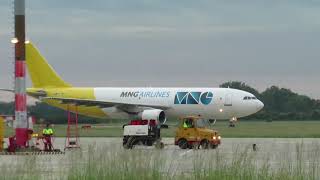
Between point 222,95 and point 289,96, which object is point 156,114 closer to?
point 222,95

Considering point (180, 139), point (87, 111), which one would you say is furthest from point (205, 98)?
point (180, 139)

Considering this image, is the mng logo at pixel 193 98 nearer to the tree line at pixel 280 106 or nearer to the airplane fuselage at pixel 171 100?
the airplane fuselage at pixel 171 100

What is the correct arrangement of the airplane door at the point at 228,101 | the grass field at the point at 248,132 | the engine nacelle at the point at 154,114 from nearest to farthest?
1. the grass field at the point at 248,132
2. the engine nacelle at the point at 154,114
3. the airplane door at the point at 228,101

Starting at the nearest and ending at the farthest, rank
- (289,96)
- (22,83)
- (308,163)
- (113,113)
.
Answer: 1. (308,163)
2. (22,83)
3. (113,113)
4. (289,96)

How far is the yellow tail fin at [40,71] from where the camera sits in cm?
7262

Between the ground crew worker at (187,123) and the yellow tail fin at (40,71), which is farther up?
the yellow tail fin at (40,71)

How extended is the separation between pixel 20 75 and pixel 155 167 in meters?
22.1

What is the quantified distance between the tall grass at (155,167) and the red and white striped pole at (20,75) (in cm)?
1992

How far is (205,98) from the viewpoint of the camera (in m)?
65.4

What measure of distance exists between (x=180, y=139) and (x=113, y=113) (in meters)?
31.3

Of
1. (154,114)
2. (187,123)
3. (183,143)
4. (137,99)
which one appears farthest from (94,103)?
(183,143)

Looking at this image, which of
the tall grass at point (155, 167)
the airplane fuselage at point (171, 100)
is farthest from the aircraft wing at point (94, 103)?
the tall grass at point (155, 167)

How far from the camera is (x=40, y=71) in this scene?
72688mm

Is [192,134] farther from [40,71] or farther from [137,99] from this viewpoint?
[40,71]
